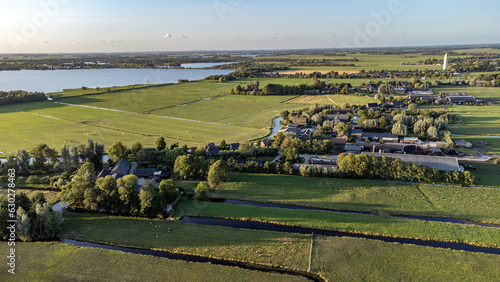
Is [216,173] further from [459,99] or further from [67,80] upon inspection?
[67,80]

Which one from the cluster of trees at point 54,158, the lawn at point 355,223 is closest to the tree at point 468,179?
the lawn at point 355,223

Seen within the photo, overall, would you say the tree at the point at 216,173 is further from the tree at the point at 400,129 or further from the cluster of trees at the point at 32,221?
the tree at the point at 400,129

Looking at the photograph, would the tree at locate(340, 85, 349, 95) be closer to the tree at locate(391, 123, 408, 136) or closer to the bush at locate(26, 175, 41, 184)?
the tree at locate(391, 123, 408, 136)

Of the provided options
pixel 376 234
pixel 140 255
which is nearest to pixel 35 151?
pixel 140 255

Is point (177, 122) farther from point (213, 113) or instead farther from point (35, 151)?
point (35, 151)

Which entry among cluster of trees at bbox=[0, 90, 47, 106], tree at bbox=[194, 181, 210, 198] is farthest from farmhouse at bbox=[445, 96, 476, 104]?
cluster of trees at bbox=[0, 90, 47, 106]

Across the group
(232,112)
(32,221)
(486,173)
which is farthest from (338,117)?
(32,221)
